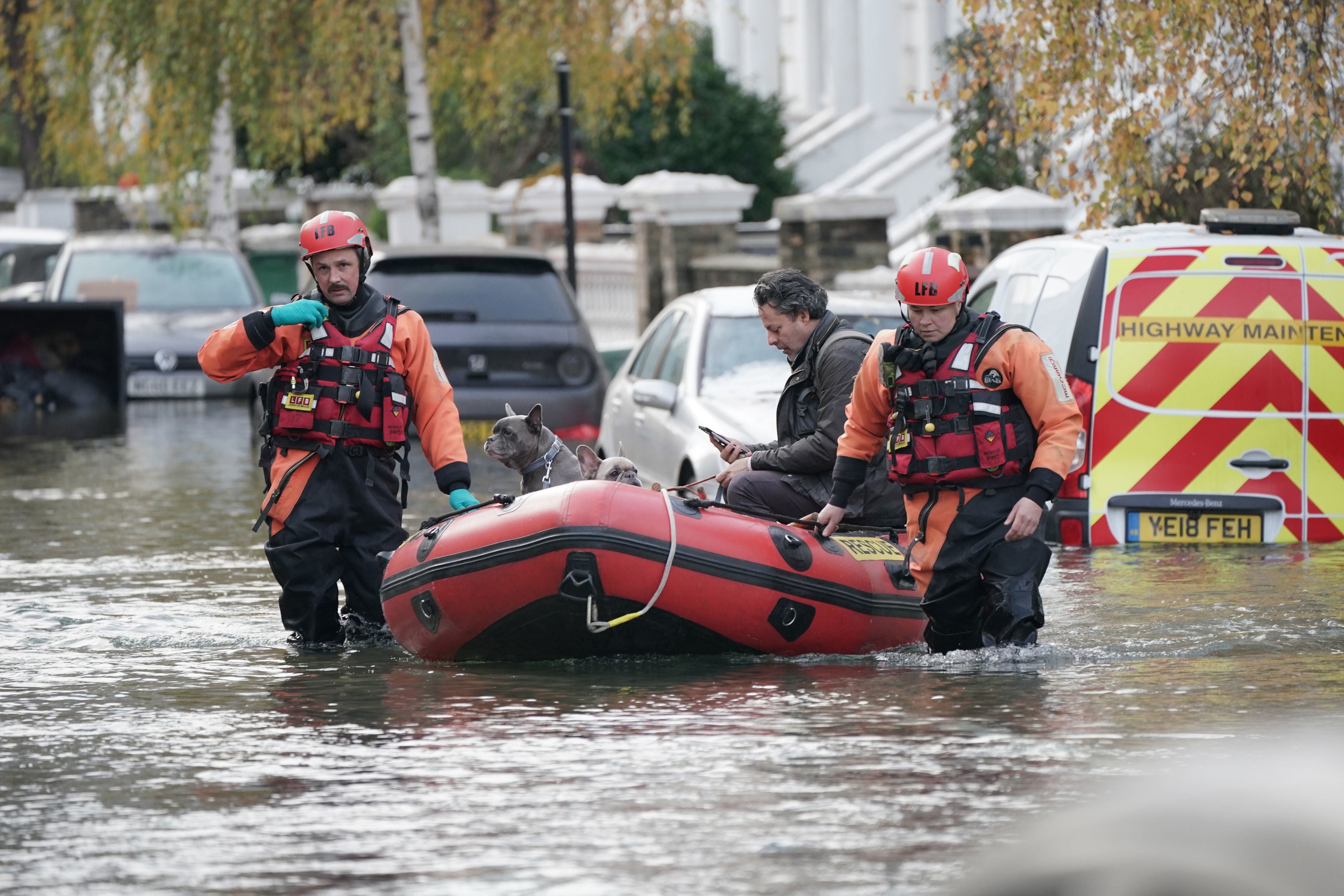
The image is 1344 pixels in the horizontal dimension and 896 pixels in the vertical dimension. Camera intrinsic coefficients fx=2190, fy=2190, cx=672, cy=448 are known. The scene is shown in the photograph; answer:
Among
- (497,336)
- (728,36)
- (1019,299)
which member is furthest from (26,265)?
(728,36)

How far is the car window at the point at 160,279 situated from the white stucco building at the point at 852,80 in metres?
15.1

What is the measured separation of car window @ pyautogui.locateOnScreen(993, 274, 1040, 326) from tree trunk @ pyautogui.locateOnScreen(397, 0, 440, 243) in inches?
421

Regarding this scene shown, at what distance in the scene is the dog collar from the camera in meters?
8.82

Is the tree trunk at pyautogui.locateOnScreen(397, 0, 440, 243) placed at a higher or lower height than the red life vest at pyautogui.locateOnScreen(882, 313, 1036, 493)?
higher

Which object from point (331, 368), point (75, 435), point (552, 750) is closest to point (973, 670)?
point (552, 750)

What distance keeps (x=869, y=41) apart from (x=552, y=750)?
1408 inches

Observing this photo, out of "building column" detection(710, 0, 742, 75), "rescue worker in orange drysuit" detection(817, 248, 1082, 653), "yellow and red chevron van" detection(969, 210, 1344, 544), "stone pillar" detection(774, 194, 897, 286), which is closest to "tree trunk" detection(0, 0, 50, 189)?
"stone pillar" detection(774, 194, 897, 286)

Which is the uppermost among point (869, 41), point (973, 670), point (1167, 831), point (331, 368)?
point (869, 41)

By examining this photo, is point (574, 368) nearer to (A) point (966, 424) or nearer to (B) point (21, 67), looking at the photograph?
(A) point (966, 424)

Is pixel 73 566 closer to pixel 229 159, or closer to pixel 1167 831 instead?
pixel 1167 831

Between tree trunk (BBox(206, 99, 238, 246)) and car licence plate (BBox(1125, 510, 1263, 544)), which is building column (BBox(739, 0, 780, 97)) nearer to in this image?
tree trunk (BBox(206, 99, 238, 246))

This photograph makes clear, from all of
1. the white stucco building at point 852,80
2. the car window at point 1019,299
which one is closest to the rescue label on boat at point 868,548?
the car window at point 1019,299

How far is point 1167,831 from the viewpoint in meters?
3.38

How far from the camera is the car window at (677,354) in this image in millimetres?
11883
